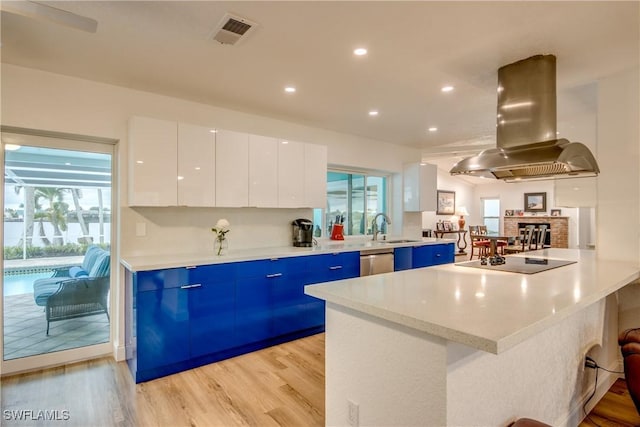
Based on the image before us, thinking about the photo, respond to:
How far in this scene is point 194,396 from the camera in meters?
2.35

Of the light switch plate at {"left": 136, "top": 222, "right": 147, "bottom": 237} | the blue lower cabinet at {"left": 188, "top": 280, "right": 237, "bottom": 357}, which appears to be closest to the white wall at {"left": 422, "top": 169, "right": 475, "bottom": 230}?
the blue lower cabinet at {"left": 188, "top": 280, "right": 237, "bottom": 357}

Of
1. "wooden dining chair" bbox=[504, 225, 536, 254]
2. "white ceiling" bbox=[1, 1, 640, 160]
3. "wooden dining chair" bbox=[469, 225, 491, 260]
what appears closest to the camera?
"white ceiling" bbox=[1, 1, 640, 160]

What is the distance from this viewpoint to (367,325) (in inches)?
60.6

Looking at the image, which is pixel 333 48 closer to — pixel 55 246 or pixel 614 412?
pixel 55 246

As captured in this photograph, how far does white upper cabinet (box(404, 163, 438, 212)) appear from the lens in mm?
5312

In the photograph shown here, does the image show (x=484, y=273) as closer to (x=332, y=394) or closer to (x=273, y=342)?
(x=332, y=394)

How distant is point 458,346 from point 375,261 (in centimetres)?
281

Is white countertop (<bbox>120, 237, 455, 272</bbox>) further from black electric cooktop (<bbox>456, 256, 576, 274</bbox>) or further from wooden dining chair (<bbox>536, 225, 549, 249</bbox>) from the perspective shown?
wooden dining chair (<bbox>536, 225, 549, 249</bbox>)

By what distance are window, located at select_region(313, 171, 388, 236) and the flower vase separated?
157cm

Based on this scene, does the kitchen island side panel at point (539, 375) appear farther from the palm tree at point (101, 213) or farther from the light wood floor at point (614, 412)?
the palm tree at point (101, 213)

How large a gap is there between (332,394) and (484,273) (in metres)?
1.23

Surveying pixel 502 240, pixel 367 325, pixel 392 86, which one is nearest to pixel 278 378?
pixel 367 325

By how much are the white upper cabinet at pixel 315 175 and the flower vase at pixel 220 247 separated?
1.00m

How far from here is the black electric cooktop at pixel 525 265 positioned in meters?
2.26
